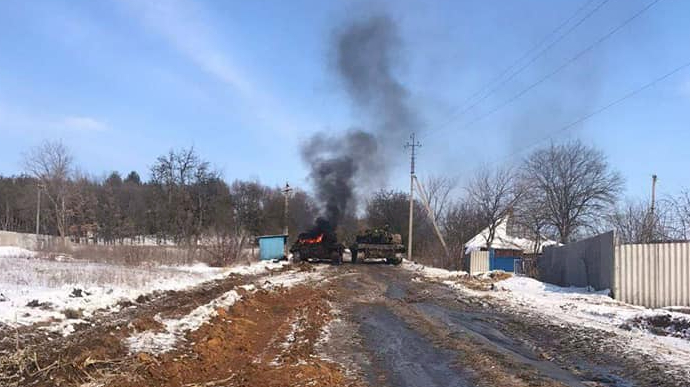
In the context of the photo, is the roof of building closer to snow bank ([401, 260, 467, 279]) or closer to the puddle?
snow bank ([401, 260, 467, 279])

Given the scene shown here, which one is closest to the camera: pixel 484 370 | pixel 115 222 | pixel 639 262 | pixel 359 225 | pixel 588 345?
pixel 484 370

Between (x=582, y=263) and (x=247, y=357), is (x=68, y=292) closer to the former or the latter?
(x=247, y=357)

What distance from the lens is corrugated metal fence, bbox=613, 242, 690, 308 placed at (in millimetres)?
17312

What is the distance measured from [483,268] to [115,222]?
5370 centimetres

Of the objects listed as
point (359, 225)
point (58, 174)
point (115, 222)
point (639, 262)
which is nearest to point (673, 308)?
point (639, 262)

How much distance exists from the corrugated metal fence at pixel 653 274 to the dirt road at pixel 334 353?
485 cm

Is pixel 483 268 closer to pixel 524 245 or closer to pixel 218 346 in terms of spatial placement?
pixel 524 245

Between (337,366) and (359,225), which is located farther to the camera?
(359,225)

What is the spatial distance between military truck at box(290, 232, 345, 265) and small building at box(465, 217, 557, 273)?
8.49 meters

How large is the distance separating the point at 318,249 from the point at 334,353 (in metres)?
31.3

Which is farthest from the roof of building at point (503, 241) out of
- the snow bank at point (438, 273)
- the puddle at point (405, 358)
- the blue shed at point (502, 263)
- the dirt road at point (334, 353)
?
the puddle at point (405, 358)

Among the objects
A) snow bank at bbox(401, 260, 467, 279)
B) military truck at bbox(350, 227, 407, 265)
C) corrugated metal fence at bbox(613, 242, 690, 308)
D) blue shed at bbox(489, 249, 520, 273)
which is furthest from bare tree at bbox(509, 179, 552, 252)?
corrugated metal fence at bbox(613, 242, 690, 308)

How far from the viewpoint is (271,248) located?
4506 cm

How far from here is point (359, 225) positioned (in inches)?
2265
